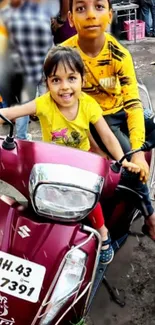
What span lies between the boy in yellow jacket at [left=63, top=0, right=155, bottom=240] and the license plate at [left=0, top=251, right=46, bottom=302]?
692 millimetres

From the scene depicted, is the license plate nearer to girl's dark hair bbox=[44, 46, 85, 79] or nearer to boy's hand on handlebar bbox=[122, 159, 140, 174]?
boy's hand on handlebar bbox=[122, 159, 140, 174]

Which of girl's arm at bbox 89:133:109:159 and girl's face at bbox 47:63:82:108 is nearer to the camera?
girl's face at bbox 47:63:82:108

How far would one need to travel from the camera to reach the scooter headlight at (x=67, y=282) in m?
2.12

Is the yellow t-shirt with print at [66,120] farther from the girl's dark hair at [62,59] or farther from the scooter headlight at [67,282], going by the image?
the scooter headlight at [67,282]

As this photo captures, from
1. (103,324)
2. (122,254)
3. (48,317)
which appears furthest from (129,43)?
(48,317)

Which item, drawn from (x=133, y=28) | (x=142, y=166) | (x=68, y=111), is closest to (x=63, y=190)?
(x=142, y=166)

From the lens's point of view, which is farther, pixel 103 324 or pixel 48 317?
pixel 103 324

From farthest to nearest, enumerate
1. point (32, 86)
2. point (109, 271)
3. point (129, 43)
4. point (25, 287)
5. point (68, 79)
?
point (129, 43) < point (32, 86) < point (109, 271) < point (68, 79) < point (25, 287)

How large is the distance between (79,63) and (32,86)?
2.65 metres

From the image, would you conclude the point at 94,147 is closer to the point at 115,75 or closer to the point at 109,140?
the point at 109,140

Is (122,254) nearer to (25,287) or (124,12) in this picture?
(25,287)

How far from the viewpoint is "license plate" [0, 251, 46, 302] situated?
2064 millimetres

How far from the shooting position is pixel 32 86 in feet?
16.2

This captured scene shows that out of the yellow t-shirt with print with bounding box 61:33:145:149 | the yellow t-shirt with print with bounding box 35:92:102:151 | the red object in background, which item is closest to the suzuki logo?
the yellow t-shirt with print with bounding box 35:92:102:151
